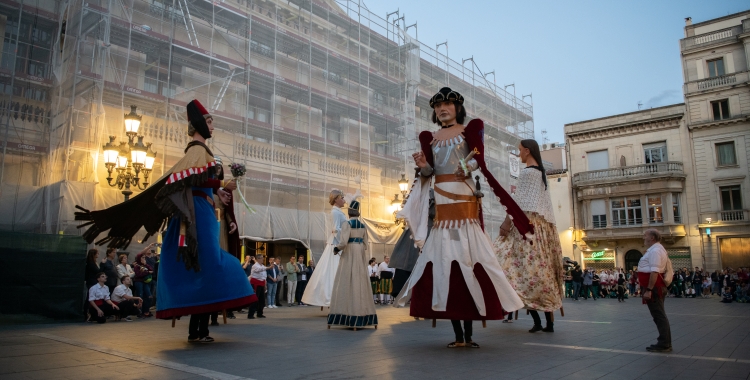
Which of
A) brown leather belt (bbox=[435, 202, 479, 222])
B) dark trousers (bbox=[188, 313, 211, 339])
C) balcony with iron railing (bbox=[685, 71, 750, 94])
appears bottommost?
dark trousers (bbox=[188, 313, 211, 339])

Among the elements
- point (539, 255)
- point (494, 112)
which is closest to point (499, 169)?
point (494, 112)

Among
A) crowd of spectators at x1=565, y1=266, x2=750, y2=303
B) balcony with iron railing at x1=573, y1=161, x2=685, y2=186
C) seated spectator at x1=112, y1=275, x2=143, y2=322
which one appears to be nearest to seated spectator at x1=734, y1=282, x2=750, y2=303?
crowd of spectators at x1=565, y1=266, x2=750, y2=303

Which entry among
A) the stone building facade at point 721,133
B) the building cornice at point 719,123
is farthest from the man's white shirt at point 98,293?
the building cornice at point 719,123

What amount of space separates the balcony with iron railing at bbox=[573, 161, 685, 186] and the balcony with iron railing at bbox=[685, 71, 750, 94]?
5.31 metres

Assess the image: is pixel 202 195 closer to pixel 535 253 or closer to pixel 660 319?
pixel 535 253

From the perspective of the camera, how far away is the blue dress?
542 cm

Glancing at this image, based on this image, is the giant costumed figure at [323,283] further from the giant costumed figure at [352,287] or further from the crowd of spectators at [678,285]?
the crowd of spectators at [678,285]

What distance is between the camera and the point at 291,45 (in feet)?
72.7

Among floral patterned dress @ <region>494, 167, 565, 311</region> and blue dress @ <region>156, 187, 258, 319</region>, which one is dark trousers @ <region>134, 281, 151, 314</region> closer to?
blue dress @ <region>156, 187, 258, 319</region>

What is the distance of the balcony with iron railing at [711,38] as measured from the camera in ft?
113

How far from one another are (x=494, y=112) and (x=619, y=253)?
13.8 metres

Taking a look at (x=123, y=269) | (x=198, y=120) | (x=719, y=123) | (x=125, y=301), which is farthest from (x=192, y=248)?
(x=719, y=123)

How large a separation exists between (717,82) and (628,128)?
6.11m

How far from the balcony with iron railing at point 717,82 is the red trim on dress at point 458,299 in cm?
3727
